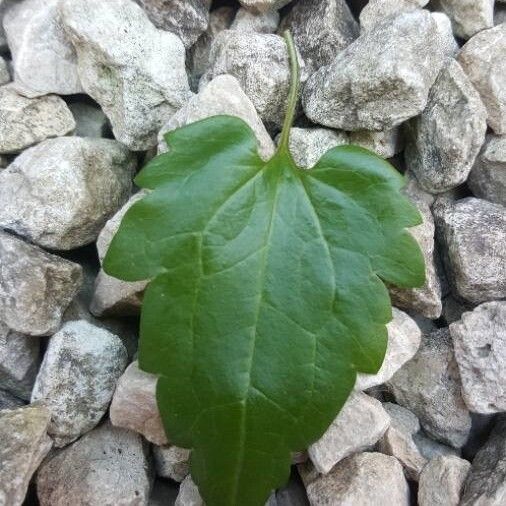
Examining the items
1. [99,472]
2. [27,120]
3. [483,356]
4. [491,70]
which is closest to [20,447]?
[99,472]

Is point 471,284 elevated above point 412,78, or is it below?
below

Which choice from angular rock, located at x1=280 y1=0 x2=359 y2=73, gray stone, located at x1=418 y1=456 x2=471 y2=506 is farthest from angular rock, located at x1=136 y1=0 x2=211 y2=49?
gray stone, located at x1=418 y1=456 x2=471 y2=506

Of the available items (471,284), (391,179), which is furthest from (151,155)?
(471,284)

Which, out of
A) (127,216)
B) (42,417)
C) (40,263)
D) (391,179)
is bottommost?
(42,417)

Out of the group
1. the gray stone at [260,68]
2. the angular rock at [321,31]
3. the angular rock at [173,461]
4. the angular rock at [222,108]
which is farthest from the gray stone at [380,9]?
the angular rock at [173,461]


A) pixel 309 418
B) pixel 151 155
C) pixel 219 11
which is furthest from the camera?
pixel 219 11

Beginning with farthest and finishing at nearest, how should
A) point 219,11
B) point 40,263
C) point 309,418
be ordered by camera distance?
point 219,11 < point 40,263 < point 309,418

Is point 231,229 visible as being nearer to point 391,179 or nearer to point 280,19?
point 391,179
